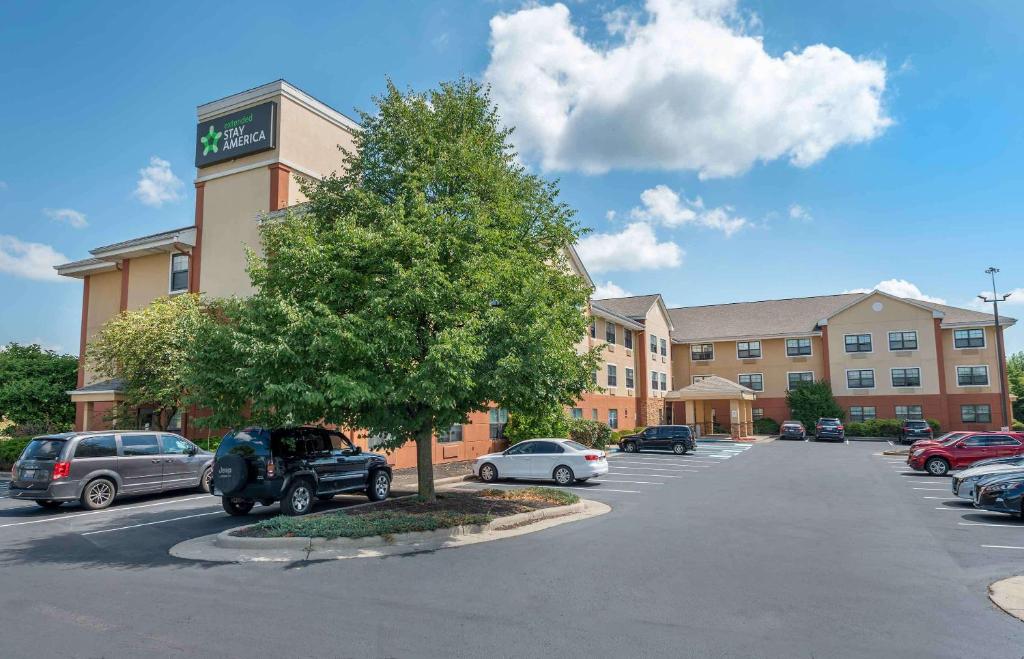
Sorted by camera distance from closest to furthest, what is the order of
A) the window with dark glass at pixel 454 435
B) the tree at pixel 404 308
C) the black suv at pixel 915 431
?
the tree at pixel 404 308 < the window with dark glass at pixel 454 435 < the black suv at pixel 915 431

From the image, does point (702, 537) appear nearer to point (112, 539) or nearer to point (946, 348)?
point (112, 539)

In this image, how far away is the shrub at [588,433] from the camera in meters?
31.5

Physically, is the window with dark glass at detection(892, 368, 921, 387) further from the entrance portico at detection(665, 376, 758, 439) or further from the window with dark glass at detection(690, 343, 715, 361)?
the window with dark glass at detection(690, 343, 715, 361)

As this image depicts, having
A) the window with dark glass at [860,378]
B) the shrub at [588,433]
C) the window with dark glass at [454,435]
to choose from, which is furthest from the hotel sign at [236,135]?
the window with dark glass at [860,378]

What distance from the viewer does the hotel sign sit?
2434cm

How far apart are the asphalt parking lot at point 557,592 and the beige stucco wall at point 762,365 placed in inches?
1562

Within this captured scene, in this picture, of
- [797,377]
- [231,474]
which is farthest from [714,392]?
[231,474]

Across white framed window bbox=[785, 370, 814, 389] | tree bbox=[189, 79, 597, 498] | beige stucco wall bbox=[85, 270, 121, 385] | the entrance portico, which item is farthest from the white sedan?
white framed window bbox=[785, 370, 814, 389]

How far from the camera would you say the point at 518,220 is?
12992 mm

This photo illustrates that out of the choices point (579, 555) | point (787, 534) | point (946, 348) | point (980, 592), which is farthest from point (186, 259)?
point (946, 348)

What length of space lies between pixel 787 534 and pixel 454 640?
7.90 metres

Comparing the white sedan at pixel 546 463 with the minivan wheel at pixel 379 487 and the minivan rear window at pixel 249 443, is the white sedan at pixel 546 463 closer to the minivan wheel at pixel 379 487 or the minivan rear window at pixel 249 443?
the minivan wheel at pixel 379 487

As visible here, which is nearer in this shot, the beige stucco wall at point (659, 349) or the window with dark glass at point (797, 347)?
the beige stucco wall at point (659, 349)

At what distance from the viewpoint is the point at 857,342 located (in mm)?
49188
